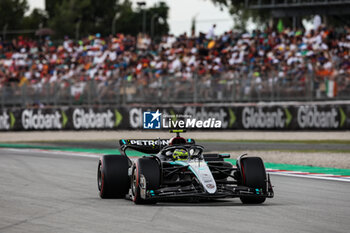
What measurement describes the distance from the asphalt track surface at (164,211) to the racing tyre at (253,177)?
0.18 metres

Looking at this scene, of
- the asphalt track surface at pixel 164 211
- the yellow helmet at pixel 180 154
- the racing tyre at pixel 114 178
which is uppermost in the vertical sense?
the yellow helmet at pixel 180 154

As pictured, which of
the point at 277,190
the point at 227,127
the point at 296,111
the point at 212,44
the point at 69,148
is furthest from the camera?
the point at 212,44

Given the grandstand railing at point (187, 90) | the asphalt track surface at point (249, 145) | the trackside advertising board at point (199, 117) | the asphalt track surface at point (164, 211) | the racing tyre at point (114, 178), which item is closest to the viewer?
the asphalt track surface at point (164, 211)

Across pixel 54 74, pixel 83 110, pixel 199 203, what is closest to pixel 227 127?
pixel 83 110

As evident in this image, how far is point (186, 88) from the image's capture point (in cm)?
2734

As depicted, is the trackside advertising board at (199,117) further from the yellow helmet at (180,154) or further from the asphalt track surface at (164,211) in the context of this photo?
the yellow helmet at (180,154)

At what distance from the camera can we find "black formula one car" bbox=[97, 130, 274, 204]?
870 cm

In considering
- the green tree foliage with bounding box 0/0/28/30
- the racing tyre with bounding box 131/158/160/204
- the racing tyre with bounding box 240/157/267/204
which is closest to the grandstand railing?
the racing tyre with bounding box 240/157/267/204

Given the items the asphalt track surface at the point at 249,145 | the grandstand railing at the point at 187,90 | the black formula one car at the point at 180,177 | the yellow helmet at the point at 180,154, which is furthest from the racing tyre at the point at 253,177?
the grandstand railing at the point at 187,90

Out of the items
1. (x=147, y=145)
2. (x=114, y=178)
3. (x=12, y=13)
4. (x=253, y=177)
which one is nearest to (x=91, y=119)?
(x=147, y=145)

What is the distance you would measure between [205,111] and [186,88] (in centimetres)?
144

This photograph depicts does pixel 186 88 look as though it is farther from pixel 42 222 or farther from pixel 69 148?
pixel 42 222

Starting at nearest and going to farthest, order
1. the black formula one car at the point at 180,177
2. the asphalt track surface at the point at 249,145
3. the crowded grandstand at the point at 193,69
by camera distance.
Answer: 1. the black formula one car at the point at 180,177
2. the asphalt track surface at the point at 249,145
3. the crowded grandstand at the point at 193,69

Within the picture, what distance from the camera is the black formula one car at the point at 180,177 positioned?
870 cm
